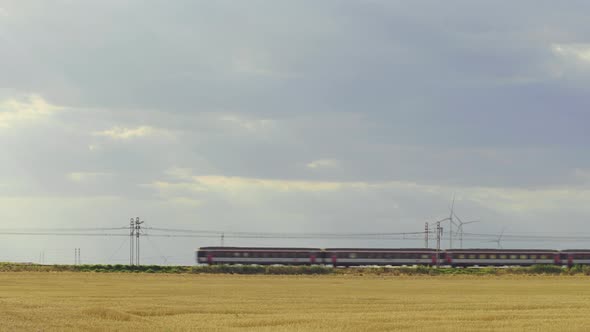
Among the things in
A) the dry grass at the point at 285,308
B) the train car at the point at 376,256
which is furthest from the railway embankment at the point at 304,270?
the dry grass at the point at 285,308

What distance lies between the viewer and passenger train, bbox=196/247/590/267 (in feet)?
428

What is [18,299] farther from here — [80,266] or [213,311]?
[80,266]

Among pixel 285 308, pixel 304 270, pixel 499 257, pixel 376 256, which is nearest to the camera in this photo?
pixel 285 308

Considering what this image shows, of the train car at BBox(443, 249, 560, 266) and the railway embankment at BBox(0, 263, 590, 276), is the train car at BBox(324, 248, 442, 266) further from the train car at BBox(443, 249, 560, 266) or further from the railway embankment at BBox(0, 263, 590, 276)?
the train car at BBox(443, 249, 560, 266)

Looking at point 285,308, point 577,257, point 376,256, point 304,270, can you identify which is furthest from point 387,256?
point 285,308

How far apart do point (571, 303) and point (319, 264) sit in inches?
2931

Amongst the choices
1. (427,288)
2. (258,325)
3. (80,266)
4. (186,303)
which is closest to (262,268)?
(80,266)

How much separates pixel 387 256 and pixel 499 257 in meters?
17.5

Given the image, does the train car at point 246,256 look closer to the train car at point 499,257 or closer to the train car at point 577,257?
the train car at point 499,257

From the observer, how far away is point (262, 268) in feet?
407

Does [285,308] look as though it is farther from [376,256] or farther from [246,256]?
[376,256]

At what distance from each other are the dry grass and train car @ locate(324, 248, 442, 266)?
170 feet

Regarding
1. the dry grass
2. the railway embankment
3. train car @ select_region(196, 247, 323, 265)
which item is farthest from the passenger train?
the dry grass

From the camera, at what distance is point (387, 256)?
132500 mm
